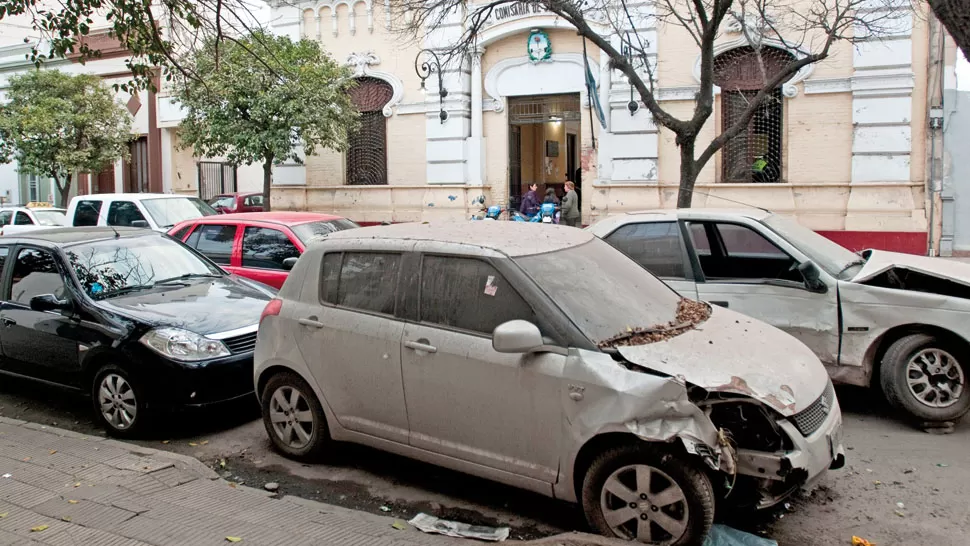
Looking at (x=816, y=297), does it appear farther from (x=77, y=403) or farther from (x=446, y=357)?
(x=77, y=403)

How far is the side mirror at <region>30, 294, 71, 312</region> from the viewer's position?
6301mm

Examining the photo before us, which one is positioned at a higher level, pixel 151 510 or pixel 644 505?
pixel 644 505

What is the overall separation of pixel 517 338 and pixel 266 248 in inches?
241

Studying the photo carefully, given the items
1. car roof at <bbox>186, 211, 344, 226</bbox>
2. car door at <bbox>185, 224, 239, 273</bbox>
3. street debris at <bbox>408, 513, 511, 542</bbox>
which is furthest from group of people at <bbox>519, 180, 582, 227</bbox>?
street debris at <bbox>408, 513, 511, 542</bbox>

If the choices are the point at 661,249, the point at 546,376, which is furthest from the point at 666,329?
the point at 661,249

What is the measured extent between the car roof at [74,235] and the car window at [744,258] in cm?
539

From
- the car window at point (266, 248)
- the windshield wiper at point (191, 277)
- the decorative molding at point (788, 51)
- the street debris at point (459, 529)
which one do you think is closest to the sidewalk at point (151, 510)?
the street debris at point (459, 529)

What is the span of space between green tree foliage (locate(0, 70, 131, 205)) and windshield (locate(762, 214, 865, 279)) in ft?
67.6

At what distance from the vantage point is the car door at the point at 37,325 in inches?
252

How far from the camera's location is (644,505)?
390 cm

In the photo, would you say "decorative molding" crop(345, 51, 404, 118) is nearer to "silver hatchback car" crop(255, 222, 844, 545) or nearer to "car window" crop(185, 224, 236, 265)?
"car window" crop(185, 224, 236, 265)

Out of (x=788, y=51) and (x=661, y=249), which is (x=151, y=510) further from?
(x=788, y=51)

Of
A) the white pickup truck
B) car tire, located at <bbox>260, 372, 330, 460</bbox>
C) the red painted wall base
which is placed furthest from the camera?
the white pickup truck

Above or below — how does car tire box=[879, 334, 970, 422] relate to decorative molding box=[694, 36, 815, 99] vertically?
below
